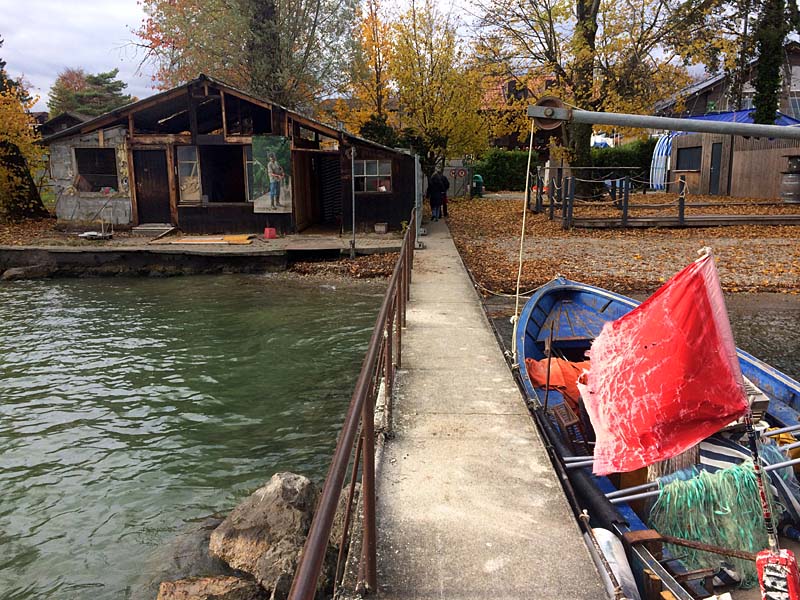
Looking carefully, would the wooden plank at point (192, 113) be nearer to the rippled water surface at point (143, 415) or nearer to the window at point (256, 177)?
the window at point (256, 177)

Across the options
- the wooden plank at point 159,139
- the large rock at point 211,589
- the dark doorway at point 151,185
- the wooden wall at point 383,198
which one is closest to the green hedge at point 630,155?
the wooden wall at point 383,198

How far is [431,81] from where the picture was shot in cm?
2677

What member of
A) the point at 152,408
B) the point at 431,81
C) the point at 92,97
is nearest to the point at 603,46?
the point at 431,81

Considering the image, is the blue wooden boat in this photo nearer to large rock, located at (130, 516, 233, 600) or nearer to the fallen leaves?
large rock, located at (130, 516, 233, 600)

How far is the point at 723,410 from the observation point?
3701 millimetres

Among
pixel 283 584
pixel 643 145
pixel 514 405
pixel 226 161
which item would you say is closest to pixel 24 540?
pixel 283 584

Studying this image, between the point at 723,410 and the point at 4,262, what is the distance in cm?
1880

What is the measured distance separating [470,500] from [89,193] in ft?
64.6

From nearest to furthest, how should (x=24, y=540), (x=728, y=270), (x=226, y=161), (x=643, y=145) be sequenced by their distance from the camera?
(x=24, y=540), (x=728, y=270), (x=226, y=161), (x=643, y=145)

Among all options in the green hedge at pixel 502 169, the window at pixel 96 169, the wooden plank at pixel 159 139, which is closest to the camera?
the wooden plank at pixel 159 139

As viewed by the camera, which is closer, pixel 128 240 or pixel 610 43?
pixel 128 240

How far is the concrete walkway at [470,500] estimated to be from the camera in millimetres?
3305

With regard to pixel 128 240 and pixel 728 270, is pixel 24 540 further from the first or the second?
pixel 128 240

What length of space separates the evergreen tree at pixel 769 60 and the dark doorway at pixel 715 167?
3.60 meters
